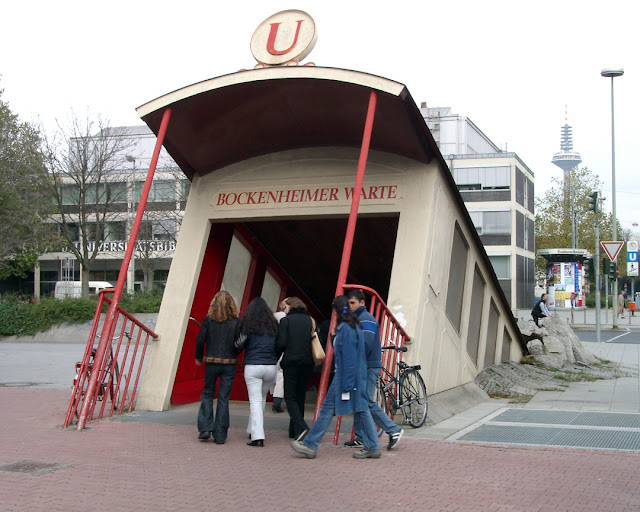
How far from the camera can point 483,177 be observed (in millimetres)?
57688

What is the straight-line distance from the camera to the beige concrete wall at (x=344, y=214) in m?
9.36

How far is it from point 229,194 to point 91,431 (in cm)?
387

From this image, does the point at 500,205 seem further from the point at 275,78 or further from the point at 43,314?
the point at 275,78

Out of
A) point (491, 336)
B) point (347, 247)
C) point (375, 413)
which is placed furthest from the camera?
point (491, 336)

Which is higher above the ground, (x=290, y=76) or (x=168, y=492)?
(x=290, y=76)

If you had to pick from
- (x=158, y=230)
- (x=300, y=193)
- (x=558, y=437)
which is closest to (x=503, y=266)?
(x=158, y=230)

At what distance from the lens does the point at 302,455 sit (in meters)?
7.08

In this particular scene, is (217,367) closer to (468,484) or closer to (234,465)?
(234,465)

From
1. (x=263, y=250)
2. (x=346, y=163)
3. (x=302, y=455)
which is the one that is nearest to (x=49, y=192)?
(x=263, y=250)

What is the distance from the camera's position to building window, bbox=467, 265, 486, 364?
12320 millimetres

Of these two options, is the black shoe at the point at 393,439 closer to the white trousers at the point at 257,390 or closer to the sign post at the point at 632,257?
the white trousers at the point at 257,390

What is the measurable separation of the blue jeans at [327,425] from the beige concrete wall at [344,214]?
2.04 metres

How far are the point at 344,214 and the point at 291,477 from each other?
436cm

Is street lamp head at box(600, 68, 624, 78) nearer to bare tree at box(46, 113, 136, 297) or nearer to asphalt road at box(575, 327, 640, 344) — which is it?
asphalt road at box(575, 327, 640, 344)
